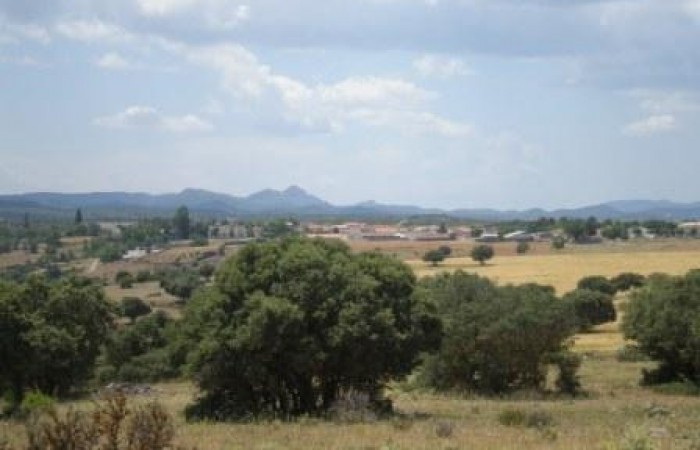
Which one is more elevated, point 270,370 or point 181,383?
point 270,370

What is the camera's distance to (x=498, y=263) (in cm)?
14212

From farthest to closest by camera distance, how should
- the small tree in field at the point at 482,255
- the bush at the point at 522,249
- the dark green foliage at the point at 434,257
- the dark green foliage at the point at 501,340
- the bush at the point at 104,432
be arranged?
the bush at the point at 522,249 < the small tree in field at the point at 482,255 < the dark green foliage at the point at 434,257 < the dark green foliage at the point at 501,340 < the bush at the point at 104,432

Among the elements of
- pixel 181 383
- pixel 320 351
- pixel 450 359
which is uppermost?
pixel 320 351

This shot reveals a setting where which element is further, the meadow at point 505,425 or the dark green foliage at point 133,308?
the dark green foliage at point 133,308

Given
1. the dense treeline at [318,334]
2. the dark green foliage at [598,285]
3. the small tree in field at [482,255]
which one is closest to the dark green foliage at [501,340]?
the dense treeline at [318,334]

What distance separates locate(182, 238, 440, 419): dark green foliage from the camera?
27.2m

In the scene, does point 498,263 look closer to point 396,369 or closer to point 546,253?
point 546,253

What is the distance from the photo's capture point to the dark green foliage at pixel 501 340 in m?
40.8

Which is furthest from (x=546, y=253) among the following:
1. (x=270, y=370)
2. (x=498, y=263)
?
(x=270, y=370)

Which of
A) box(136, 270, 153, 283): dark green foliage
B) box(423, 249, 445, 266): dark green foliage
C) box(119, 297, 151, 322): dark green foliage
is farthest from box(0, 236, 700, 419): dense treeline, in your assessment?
box(423, 249, 445, 266): dark green foliage

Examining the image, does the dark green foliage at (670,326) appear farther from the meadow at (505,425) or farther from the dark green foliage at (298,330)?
the dark green foliage at (298,330)

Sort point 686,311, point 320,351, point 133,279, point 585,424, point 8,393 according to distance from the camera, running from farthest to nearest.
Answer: point 133,279
point 686,311
point 8,393
point 320,351
point 585,424

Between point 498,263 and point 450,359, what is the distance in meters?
101

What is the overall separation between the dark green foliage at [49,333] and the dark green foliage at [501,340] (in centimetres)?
1746
